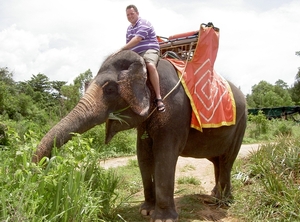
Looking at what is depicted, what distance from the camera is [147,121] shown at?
4148mm

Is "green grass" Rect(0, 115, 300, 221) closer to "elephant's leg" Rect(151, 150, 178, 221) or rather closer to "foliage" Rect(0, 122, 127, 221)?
"foliage" Rect(0, 122, 127, 221)

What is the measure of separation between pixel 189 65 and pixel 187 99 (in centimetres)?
51

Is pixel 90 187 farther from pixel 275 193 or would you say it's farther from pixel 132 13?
pixel 275 193

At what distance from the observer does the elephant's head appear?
3606 mm

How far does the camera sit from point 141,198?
5430 mm

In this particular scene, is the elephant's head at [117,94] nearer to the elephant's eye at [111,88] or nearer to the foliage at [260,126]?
the elephant's eye at [111,88]

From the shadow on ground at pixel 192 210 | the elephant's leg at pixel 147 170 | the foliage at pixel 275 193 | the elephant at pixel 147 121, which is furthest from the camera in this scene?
the elephant's leg at pixel 147 170

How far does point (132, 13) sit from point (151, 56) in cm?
59

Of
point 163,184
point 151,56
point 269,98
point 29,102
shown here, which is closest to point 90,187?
point 163,184

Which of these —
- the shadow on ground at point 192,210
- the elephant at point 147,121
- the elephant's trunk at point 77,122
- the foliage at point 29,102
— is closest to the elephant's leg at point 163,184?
the elephant at point 147,121

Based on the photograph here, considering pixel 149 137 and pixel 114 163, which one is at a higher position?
pixel 149 137

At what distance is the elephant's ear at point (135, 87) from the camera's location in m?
3.80

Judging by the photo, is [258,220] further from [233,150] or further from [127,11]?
[127,11]

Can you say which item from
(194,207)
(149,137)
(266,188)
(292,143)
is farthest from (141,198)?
(292,143)
